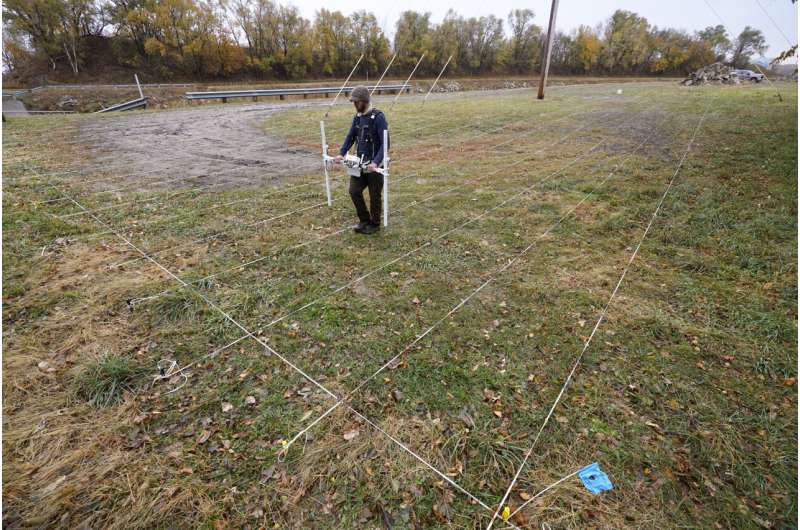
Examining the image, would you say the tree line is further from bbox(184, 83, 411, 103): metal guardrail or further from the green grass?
the green grass

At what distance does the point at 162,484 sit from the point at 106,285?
8.87 ft

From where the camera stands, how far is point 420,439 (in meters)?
2.58

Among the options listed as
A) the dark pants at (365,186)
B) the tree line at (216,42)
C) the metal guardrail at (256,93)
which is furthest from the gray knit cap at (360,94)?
the tree line at (216,42)

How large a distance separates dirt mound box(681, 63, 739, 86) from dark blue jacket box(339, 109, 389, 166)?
3746 centimetres

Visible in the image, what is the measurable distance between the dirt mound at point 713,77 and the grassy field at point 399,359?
109 ft

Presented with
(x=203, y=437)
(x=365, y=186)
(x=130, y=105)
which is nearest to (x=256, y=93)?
(x=130, y=105)

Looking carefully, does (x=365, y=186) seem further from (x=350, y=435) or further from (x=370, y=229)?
(x=350, y=435)

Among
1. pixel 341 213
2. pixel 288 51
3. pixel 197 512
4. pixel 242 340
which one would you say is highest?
pixel 288 51

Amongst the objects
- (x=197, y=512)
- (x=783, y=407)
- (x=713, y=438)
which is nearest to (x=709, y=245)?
(x=783, y=407)

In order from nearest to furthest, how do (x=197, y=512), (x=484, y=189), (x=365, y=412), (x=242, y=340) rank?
(x=197, y=512)
(x=365, y=412)
(x=242, y=340)
(x=484, y=189)

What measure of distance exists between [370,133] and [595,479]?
408 cm

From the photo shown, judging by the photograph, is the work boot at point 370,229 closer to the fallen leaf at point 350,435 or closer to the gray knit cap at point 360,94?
the gray knit cap at point 360,94

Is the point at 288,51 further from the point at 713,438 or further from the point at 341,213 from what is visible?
the point at 713,438

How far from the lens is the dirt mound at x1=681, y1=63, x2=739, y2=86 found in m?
29.9
